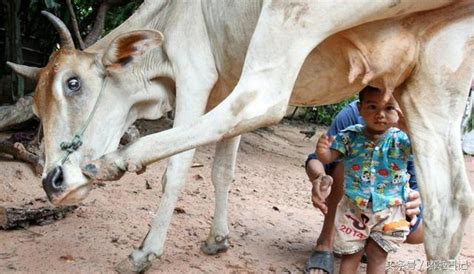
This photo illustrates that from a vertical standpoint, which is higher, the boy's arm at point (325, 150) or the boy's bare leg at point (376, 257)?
the boy's arm at point (325, 150)

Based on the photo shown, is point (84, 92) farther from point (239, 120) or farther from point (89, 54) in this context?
point (239, 120)

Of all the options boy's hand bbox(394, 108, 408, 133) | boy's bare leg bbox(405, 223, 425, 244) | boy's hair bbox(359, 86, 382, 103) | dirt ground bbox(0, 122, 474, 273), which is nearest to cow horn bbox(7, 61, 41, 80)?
dirt ground bbox(0, 122, 474, 273)

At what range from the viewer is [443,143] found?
7.91 feet

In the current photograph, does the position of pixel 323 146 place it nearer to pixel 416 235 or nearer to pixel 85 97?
pixel 416 235

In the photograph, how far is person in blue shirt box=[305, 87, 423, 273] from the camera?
3.04 meters

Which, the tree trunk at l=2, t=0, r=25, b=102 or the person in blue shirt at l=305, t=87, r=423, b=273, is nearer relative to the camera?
the person in blue shirt at l=305, t=87, r=423, b=273

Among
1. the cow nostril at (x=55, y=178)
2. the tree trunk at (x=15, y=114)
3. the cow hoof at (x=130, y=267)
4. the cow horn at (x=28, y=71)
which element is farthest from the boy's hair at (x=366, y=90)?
the tree trunk at (x=15, y=114)

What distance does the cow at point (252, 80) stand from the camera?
2326 mm

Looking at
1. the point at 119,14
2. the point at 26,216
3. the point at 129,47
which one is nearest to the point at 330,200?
the point at 129,47

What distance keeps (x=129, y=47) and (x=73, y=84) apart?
35cm

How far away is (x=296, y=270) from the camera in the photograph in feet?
11.4

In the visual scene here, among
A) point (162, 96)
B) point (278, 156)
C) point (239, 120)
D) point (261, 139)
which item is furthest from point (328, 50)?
point (261, 139)

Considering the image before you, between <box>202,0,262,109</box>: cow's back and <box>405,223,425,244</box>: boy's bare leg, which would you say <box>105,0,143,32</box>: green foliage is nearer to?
<box>202,0,262,109</box>: cow's back

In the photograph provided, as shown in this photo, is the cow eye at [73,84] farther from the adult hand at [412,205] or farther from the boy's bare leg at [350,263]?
the adult hand at [412,205]
